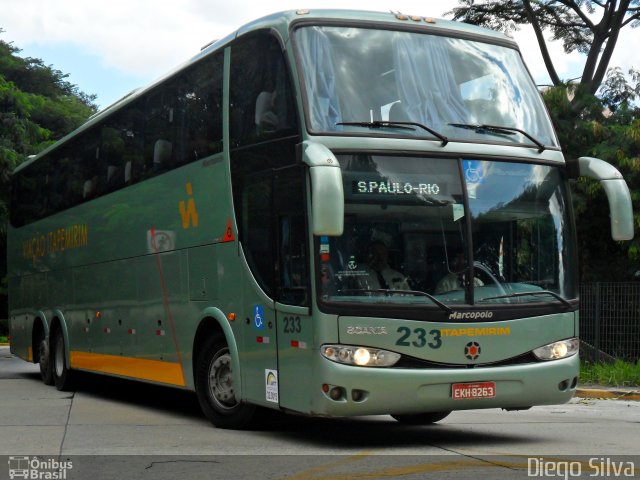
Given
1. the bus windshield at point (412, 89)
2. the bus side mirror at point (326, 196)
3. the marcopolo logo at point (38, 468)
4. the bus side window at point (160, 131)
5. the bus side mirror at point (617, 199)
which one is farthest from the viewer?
the bus side window at point (160, 131)

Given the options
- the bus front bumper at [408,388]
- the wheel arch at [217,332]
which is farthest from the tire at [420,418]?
the bus front bumper at [408,388]

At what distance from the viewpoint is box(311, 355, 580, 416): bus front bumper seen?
9492 millimetres

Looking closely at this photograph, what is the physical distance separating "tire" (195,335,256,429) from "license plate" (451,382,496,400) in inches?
91.8

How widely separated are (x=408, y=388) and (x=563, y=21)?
834 inches

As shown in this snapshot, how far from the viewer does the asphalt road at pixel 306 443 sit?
8570 millimetres

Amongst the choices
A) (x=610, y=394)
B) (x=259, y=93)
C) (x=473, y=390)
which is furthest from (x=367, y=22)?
(x=610, y=394)

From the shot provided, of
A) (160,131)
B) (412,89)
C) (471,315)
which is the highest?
(160,131)

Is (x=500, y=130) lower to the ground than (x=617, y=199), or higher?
higher

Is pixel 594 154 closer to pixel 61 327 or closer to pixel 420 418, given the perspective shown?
pixel 61 327

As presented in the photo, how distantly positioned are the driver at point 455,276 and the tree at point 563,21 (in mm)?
19011

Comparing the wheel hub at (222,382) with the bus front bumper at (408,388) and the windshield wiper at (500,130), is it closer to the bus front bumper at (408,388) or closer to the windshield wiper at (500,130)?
the bus front bumper at (408,388)

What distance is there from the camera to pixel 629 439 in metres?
10.9

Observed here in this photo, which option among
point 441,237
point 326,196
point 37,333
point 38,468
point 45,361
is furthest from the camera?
point 37,333

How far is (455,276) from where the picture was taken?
990 cm
